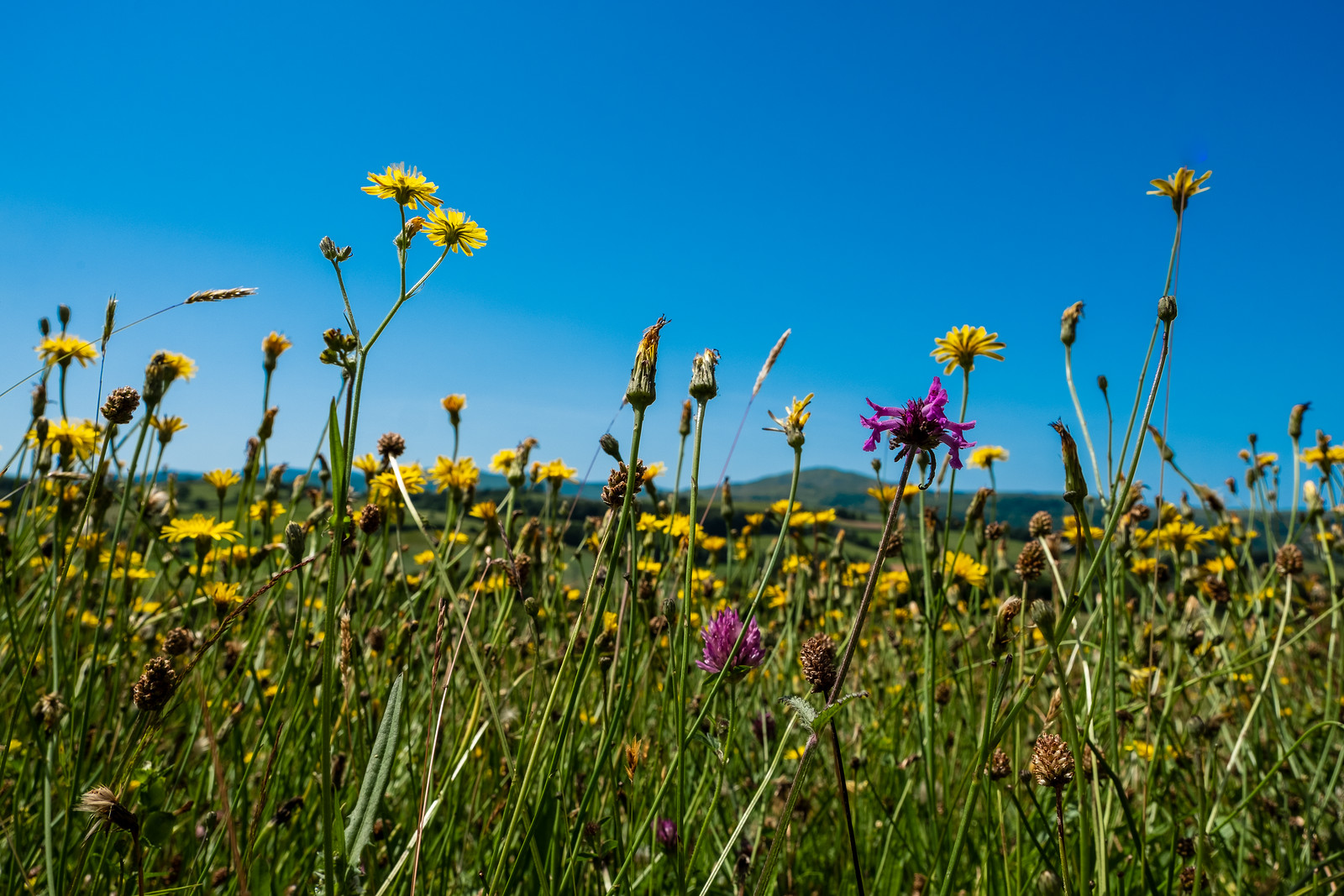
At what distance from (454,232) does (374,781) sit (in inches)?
34.7

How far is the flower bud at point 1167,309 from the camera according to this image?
43.6 inches

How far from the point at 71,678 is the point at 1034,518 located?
2.17 metres

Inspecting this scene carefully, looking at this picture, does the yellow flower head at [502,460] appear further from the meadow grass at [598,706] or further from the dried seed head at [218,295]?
the dried seed head at [218,295]

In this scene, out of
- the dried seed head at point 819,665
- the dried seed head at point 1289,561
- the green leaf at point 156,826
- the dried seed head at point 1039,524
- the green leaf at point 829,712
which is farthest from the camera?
the dried seed head at point 1289,561

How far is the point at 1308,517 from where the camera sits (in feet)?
9.00

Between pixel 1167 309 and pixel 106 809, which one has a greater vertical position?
pixel 1167 309

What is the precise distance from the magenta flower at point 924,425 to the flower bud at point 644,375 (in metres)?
0.28

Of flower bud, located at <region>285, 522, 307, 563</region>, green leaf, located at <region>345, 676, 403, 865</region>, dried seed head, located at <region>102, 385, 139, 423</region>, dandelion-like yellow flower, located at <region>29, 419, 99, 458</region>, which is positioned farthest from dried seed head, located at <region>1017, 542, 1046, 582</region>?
dandelion-like yellow flower, located at <region>29, 419, 99, 458</region>

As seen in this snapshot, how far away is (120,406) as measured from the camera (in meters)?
1.28

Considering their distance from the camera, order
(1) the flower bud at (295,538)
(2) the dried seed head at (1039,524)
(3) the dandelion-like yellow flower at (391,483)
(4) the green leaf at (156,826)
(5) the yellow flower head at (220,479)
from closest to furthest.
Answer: (4) the green leaf at (156,826) < (1) the flower bud at (295,538) < (2) the dried seed head at (1039,524) < (3) the dandelion-like yellow flower at (391,483) < (5) the yellow flower head at (220,479)

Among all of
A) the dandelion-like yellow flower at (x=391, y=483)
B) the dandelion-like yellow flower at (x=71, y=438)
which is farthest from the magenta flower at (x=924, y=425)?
the dandelion-like yellow flower at (x=71, y=438)

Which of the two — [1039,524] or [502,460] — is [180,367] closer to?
[502,460]

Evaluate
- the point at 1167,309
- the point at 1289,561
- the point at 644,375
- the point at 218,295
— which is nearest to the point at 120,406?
the point at 218,295

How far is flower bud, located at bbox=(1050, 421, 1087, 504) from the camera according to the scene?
35.4 inches
